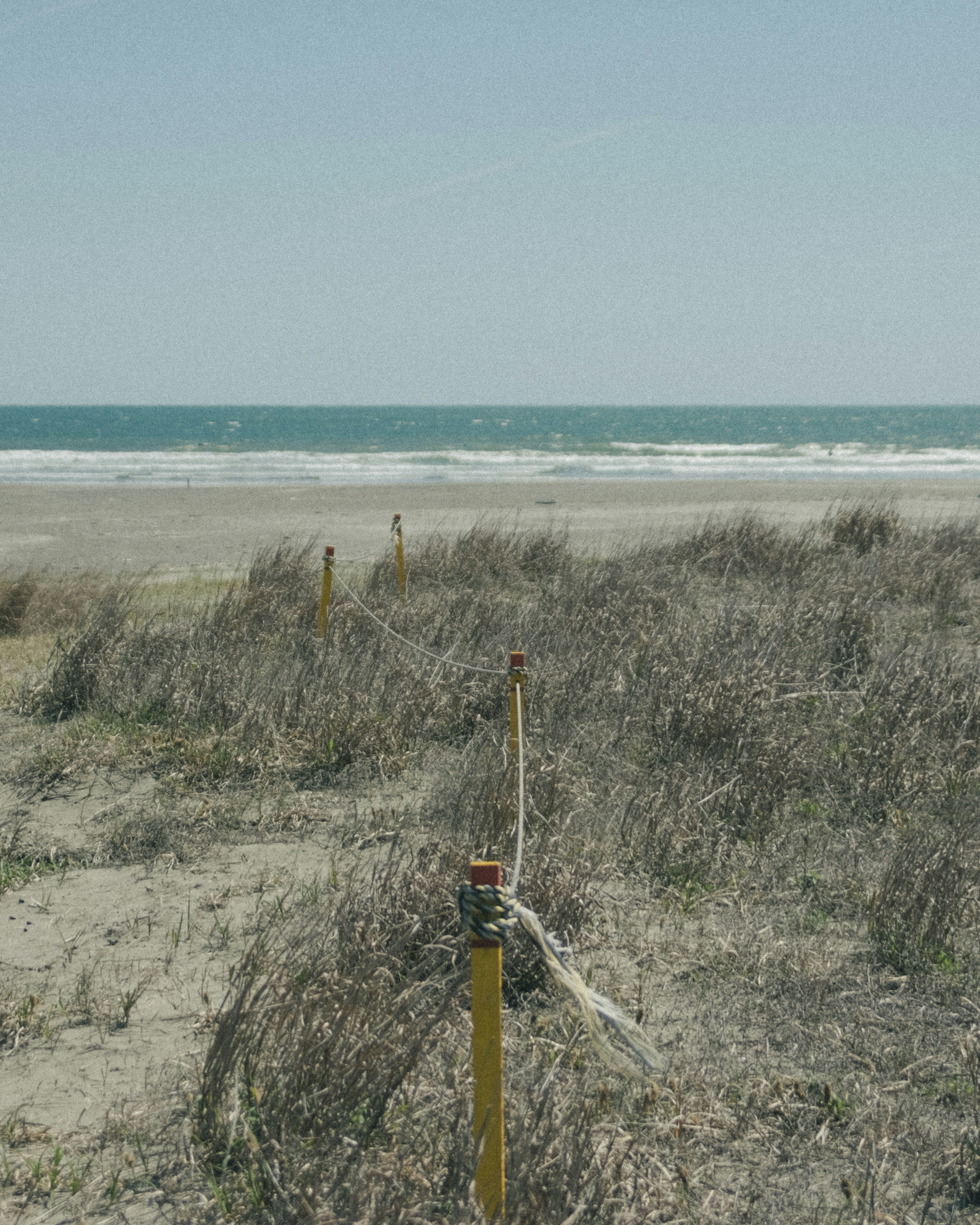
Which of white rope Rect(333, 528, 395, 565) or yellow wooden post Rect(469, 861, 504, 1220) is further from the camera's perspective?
white rope Rect(333, 528, 395, 565)

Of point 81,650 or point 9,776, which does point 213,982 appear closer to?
point 9,776

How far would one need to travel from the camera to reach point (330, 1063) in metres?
2.49

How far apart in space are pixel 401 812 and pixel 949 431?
9811 cm

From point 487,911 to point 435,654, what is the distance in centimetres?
492

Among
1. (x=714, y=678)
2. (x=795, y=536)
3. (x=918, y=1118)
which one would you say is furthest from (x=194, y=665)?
(x=795, y=536)

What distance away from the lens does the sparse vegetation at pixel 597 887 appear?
95.8 inches

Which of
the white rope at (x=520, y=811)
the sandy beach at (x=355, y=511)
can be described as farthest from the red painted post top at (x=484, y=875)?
the sandy beach at (x=355, y=511)

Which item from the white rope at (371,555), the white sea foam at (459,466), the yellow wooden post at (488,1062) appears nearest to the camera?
the yellow wooden post at (488,1062)

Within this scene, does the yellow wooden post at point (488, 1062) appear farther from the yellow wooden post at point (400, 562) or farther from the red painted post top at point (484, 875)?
the yellow wooden post at point (400, 562)

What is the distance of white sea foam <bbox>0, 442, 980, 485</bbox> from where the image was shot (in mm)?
36469

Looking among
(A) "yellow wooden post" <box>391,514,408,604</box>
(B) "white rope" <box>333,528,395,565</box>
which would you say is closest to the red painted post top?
(B) "white rope" <box>333,528,395,565</box>

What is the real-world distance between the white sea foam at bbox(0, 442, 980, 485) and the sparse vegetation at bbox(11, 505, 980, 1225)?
87.8 feet

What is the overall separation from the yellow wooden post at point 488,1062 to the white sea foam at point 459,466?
31582 millimetres

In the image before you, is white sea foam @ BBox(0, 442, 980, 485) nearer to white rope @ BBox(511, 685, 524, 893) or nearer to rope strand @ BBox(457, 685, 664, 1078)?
white rope @ BBox(511, 685, 524, 893)
